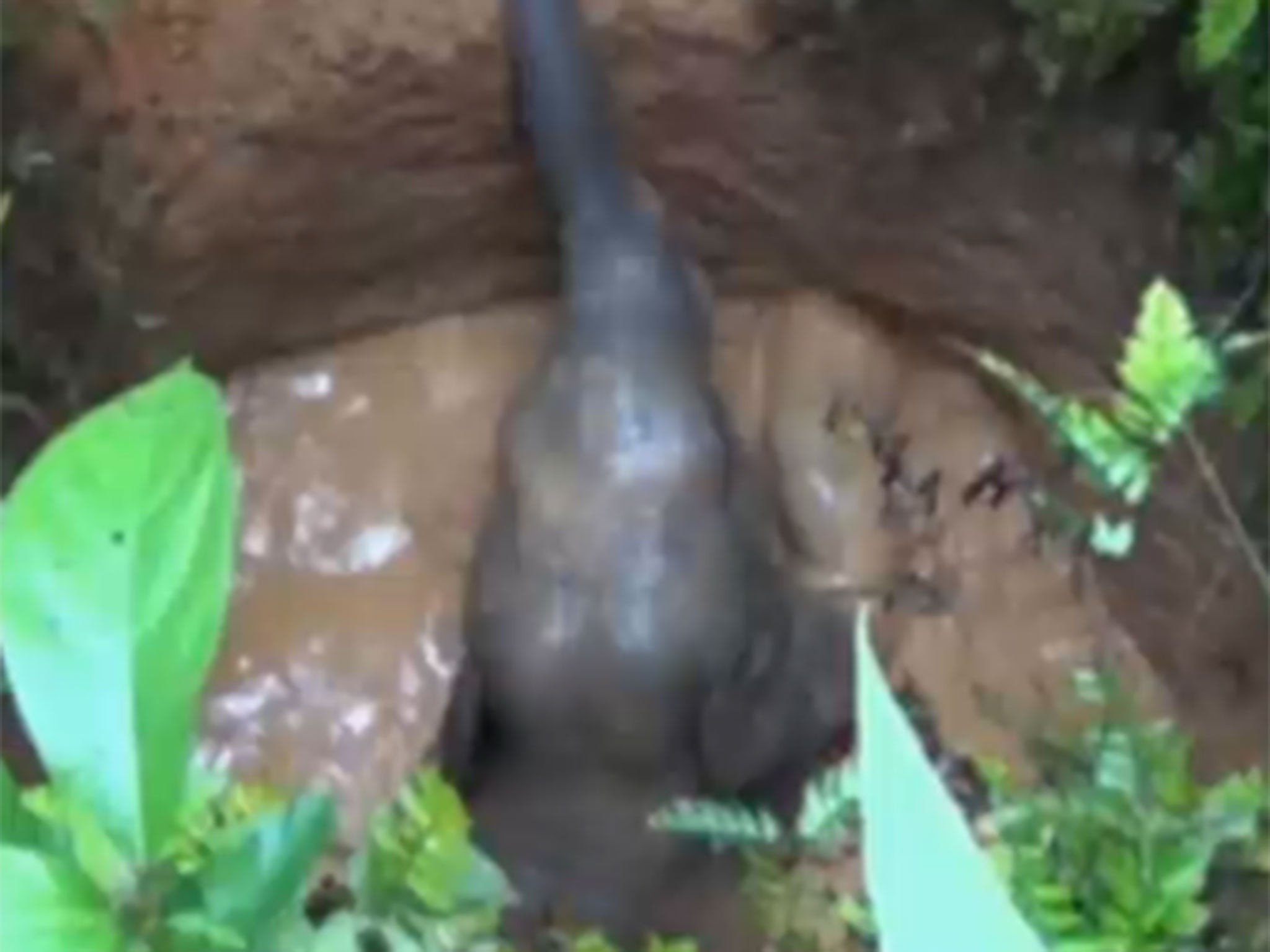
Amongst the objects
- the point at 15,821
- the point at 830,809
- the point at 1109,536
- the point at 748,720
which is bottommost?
the point at 748,720

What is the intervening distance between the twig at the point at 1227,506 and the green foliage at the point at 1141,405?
29 mm

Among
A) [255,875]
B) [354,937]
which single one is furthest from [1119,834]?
[255,875]

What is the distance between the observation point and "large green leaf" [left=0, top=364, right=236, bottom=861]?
61 cm

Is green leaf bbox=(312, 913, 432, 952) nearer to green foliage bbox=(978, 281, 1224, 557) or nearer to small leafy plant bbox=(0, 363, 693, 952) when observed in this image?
small leafy plant bbox=(0, 363, 693, 952)

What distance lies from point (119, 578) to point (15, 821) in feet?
0.35

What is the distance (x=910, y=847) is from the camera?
49 cm

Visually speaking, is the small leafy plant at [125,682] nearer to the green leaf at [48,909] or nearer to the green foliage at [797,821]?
the green leaf at [48,909]

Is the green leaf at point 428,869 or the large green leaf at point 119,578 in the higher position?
the large green leaf at point 119,578

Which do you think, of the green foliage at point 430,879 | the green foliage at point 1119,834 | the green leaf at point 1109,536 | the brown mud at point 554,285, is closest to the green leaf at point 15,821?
the green foliage at point 430,879

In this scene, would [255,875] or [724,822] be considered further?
[724,822]

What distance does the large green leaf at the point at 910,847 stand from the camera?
0.49 m

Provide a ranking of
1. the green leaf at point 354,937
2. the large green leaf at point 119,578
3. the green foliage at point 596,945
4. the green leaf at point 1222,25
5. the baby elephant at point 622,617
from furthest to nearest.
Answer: the baby elephant at point 622,617, the green leaf at point 1222,25, the green foliage at point 596,945, the green leaf at point 354,937, the large green leaf at point 119,578

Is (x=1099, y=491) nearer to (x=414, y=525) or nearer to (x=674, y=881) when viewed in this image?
(x=674, y=881)

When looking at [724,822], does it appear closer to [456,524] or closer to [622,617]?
[622,617]
